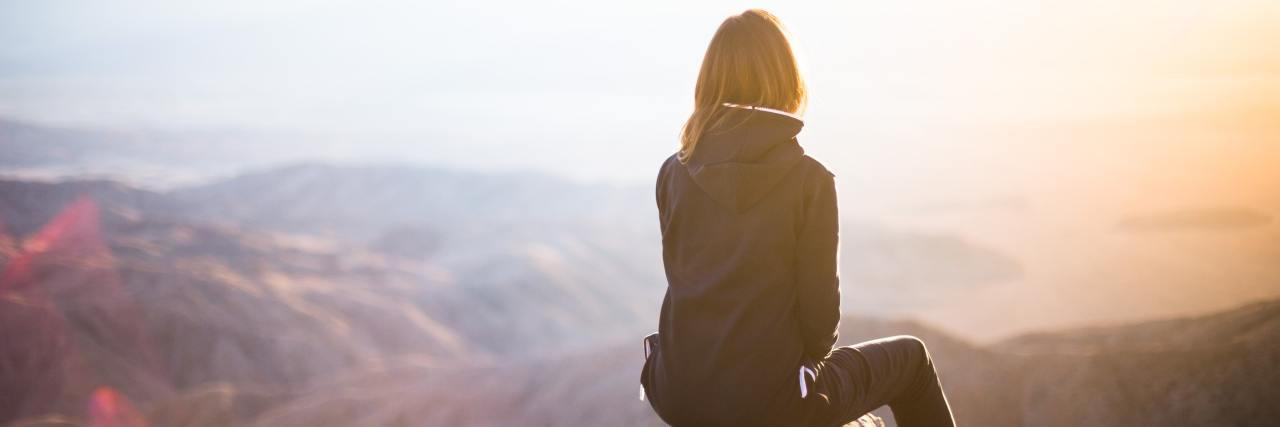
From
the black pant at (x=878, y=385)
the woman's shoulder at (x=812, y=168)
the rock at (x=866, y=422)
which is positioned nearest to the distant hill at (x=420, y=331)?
the rock at (x=866, y=422)

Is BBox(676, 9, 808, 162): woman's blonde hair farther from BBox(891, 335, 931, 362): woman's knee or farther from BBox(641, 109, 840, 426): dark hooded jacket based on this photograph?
BBox(891, 335, 931, 362): woman's knee

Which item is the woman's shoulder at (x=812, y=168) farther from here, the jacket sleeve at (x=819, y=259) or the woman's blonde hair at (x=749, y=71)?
the woman's blonde hair at (x=749, y=71)

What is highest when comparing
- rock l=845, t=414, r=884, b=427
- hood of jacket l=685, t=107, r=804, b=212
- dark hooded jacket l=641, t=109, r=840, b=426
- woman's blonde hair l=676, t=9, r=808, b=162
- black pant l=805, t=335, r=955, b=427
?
woman's blonde hair l=676, t=9, r=808, b=162

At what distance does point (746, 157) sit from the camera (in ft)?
8.79

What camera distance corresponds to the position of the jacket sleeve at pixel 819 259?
2.65m

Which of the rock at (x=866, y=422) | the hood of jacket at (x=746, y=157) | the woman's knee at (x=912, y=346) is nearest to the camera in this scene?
the hood of jacket at (x=746, y=157)

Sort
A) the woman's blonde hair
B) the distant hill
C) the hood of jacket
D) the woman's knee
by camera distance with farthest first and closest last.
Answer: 1. the distant hill
2. the woman's knee
3. the woman's blonde hair
4. the hood of jacket

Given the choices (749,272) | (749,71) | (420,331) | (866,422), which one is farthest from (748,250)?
(420,331)

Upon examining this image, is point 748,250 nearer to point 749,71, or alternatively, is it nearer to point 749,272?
point 749,272

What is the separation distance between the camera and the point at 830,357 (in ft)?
10.2

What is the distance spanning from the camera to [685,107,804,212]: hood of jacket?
263 cm

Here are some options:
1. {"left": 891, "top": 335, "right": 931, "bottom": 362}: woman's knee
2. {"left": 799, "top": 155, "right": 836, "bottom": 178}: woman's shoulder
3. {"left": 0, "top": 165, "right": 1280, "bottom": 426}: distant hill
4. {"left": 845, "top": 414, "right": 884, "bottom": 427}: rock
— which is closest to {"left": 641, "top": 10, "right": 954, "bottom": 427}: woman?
{"left": 799, "top": 155, "right": 836, "bottom": 178}: woman's shoulder

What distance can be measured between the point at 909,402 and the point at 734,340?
3.46 ft

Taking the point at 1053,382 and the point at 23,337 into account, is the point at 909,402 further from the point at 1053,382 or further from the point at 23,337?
the point at 23,337
